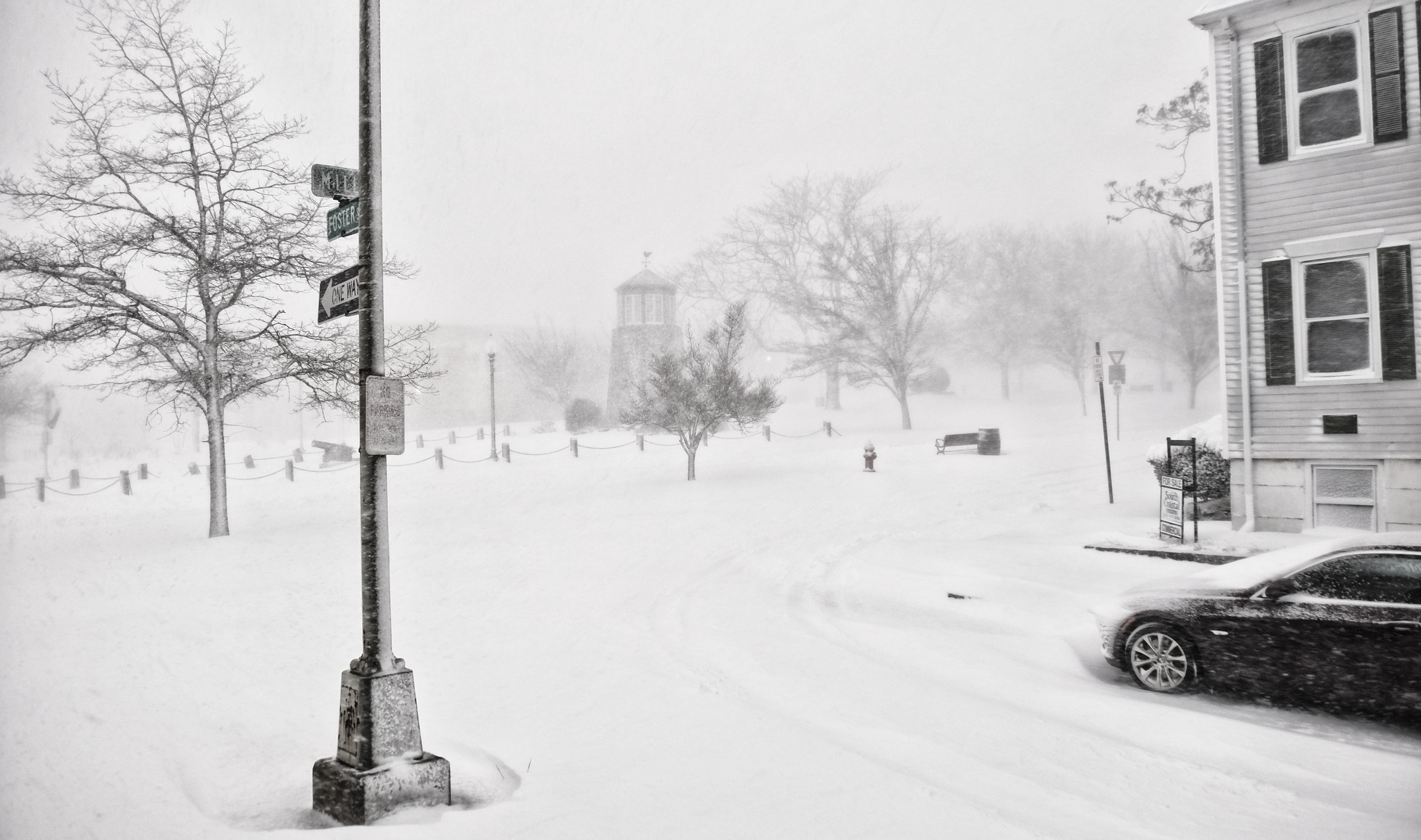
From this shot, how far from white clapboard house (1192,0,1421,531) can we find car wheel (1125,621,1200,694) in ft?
16.0

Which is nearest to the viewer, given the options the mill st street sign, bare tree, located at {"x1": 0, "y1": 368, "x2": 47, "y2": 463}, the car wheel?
the mill st street sign

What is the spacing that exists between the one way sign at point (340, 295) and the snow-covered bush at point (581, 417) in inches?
1134

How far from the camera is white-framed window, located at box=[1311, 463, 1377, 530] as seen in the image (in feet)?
28.9

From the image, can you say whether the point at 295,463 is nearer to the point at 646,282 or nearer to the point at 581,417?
the point at 581,417

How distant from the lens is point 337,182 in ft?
14.6

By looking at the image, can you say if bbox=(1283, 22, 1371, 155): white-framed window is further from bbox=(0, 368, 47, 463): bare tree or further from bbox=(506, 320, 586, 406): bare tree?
bbox=(506, 320, 586, 406): bare tree

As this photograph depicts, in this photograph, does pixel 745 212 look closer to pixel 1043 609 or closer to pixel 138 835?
pixel 1043 609

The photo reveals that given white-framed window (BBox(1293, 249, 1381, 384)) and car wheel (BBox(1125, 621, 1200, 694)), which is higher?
white-framed window (BBox(1293, 249, 1381, 384))

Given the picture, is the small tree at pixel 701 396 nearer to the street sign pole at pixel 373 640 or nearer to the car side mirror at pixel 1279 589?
the car side mirror at pixel 1279 589

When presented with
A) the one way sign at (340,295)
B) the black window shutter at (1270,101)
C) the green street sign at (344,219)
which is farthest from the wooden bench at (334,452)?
the black window shutter at (1270,101)

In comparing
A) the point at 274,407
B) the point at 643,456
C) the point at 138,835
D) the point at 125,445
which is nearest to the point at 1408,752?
the point at 138,835

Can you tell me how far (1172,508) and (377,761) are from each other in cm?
951

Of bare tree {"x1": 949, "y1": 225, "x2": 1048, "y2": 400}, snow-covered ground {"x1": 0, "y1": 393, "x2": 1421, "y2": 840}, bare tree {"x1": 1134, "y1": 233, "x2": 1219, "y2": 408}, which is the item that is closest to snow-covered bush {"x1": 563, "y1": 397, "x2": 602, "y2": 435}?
bare tree {"x1": 949, "y1": 225, "x2": 1048, "y2": 400}

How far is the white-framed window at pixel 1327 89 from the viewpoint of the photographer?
338 inches
